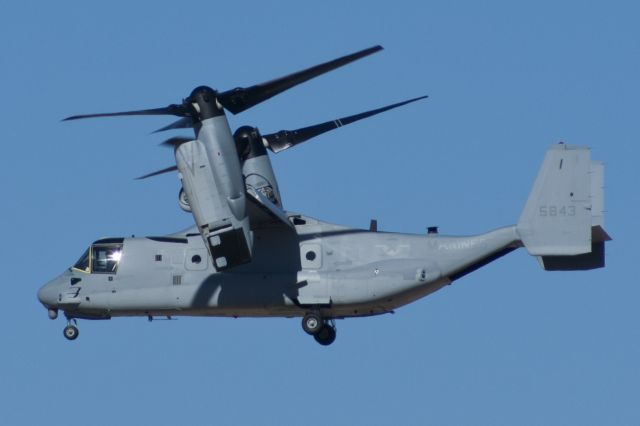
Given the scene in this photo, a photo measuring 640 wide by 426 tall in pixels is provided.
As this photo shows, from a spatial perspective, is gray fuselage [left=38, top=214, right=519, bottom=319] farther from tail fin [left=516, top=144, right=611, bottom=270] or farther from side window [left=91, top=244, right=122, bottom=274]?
tail fin [left=516, top=144, right=611, bottom=270]

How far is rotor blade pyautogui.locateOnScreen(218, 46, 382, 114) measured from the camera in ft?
165

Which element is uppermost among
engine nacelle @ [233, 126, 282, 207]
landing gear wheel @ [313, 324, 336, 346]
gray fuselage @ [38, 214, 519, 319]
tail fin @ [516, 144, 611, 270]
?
engine nacelle @ [233, 126, 282, 207]

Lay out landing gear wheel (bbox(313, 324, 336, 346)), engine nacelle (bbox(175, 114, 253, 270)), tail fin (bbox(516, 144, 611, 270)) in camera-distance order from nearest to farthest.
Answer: engine nacelle (bbox(175, 114, 253, 270))
tail fin (bbox(516, 144, 611, 270))
landing gear wheel (bbox(313, 324, 336, 346))

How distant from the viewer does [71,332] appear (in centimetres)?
5300

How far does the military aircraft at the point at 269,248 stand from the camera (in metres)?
49.3

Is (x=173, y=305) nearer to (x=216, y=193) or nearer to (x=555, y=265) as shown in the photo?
(x=216, y=193)

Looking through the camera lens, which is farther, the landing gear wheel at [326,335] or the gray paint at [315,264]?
the landing gear wheel at [326,335]

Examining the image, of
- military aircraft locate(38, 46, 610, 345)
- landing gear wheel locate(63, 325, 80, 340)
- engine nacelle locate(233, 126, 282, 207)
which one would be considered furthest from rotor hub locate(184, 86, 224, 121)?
landing gear wheel locate(63, 325, 80, 340)

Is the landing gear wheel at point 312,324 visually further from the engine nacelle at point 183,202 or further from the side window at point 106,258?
the side window at point 106,258

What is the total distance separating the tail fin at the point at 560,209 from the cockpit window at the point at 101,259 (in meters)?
10.3

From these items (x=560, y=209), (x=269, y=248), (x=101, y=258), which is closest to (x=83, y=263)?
(x=101, y=258)

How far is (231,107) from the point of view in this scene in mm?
50625

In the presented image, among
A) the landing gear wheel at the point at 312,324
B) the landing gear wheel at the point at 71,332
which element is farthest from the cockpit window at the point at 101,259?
the landing gear wheel at the point at 312,324

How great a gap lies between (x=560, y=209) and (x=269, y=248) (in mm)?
7243
